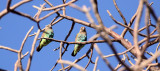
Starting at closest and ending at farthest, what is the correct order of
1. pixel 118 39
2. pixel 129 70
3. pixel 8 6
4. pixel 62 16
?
pixel 129 70 < pixel 8 6 < pixel 118 39 < pixel 62 16

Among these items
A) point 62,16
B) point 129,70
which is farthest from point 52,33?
point 129,70

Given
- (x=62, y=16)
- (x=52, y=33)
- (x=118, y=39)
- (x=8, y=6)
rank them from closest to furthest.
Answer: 1. (x=8, y=6)
2. (x=118, y=39)
3. (x=62, y=16)
4. (x=52, y=33)

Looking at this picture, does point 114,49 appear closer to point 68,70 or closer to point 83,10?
point 83,10

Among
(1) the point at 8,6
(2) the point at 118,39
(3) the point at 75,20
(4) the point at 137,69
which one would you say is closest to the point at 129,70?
(4) the point at 137,69

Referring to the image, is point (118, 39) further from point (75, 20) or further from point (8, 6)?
point (8, 6)

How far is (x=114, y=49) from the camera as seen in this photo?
1002 millimetres

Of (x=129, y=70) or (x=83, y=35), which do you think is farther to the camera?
(x=83, y=35)

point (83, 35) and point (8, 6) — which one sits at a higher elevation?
point (8, 6)

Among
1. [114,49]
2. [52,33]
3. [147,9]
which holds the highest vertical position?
[147,9]

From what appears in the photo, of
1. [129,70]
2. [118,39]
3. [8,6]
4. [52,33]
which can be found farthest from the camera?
[52,33]

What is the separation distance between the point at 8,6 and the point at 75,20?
4.15ft

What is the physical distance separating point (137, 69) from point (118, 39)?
151 centimetres

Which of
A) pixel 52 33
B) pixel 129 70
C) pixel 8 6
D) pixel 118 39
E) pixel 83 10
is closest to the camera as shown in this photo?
pixel 83 10

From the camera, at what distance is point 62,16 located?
2723 millimetres
